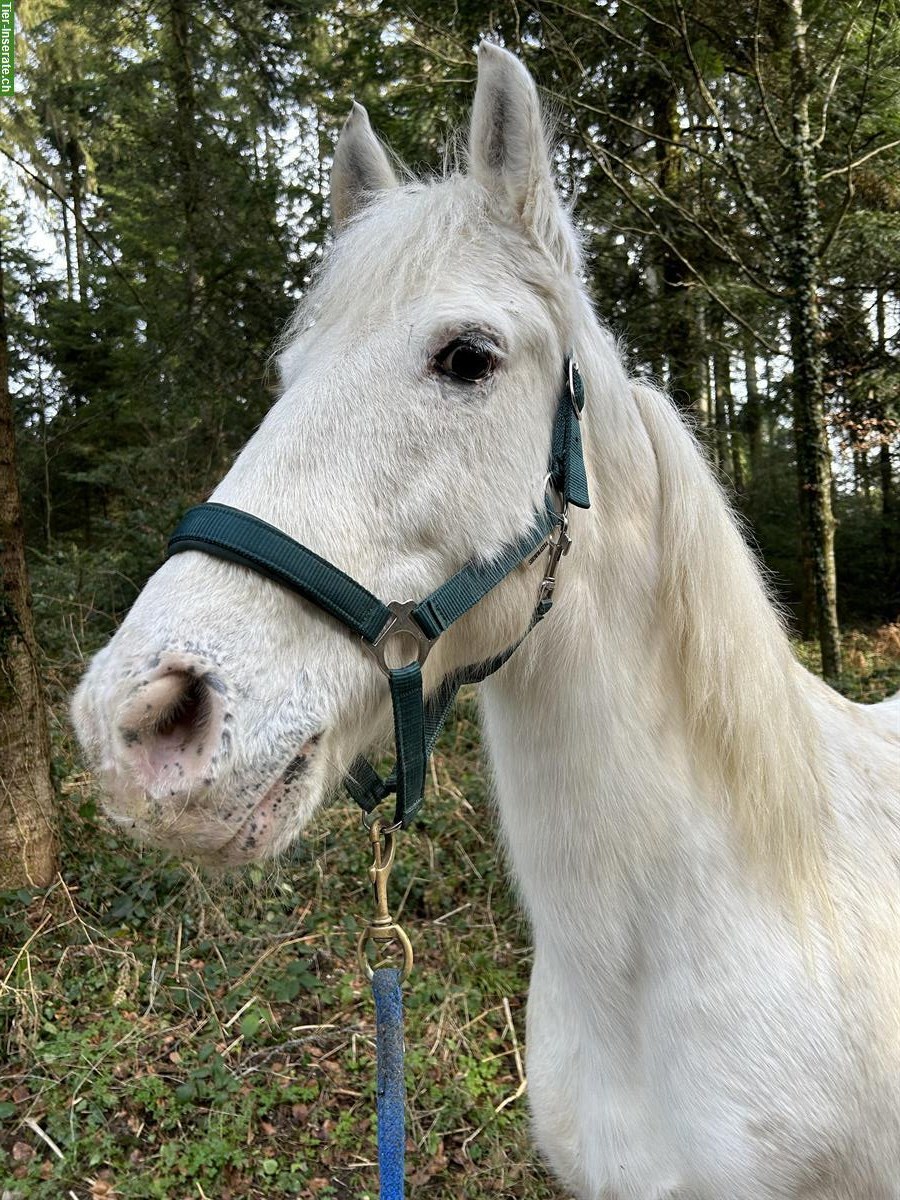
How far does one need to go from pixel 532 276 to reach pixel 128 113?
7.47 m

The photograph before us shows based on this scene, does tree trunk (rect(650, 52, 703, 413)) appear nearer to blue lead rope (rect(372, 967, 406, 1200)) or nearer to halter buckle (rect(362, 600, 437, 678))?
halter buckle (rect(362, 600, 437, 678))

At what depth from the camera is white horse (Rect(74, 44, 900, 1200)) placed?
120cm

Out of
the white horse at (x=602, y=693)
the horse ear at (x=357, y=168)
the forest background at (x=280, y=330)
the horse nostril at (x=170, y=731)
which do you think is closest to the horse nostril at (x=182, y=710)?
the horse nostril at (x=170, y=731)

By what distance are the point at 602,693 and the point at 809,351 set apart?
6.39m

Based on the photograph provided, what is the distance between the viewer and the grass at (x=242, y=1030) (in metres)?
2.88

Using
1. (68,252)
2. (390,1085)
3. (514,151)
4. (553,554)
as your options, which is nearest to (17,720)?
(390,1085)

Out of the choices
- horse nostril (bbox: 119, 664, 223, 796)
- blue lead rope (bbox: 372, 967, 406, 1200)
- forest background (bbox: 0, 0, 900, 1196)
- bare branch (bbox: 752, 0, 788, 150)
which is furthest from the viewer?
bare branch (bbox: 752, 0, 788, 150)

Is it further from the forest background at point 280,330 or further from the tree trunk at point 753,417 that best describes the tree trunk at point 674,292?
the tree trunk at point 753,417

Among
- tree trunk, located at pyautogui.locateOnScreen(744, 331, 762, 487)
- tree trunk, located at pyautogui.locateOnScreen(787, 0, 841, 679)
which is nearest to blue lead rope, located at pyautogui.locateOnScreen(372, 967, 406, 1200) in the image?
tree trunk, located at pyautogui.locateOnScreen(787, 0, 841, 679)

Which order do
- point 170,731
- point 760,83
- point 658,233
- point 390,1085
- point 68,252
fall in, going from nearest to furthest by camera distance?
point 170,731 → point 390,1085 → point 760,83 → point 658,233 → point 68,252

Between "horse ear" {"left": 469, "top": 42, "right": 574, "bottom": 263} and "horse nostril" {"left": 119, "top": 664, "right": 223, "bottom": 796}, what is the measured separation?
99 cm

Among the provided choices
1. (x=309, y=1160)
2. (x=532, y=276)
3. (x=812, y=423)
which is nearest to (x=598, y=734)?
(x=532, y=276)

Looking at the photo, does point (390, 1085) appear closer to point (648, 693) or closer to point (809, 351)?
point (648, 693)

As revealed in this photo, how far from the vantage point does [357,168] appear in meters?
1.72
